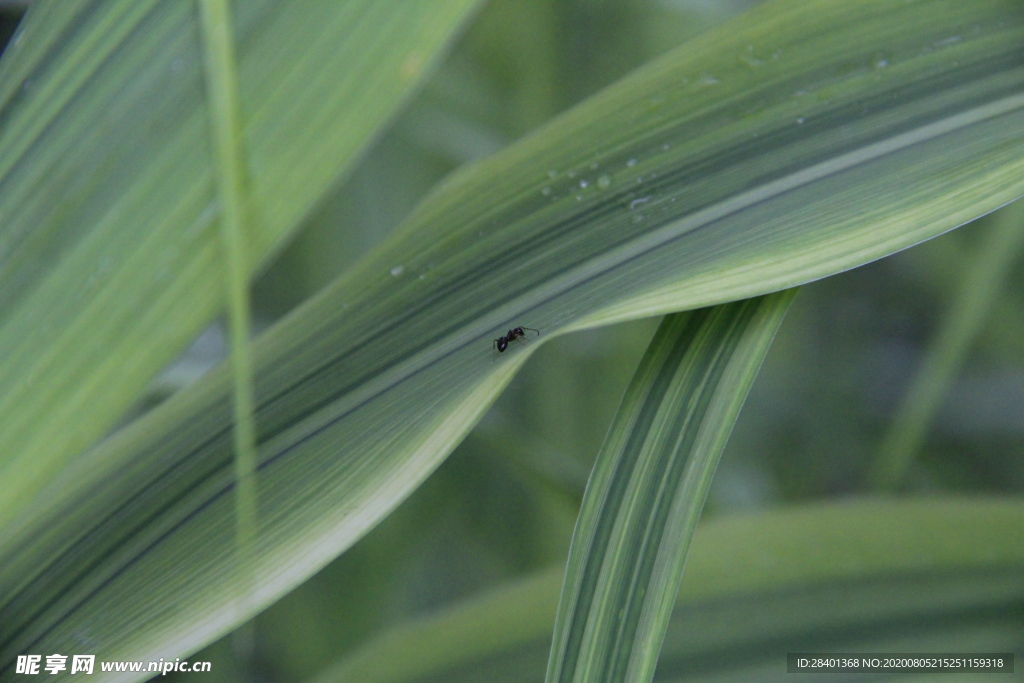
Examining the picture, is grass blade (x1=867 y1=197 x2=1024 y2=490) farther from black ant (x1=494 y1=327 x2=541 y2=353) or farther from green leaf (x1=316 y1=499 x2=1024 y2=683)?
black ant (x1=494 y1=327 x2=541 y2=353)

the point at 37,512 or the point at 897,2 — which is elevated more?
the point at 897,2

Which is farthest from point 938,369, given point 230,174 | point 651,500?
point 230,174

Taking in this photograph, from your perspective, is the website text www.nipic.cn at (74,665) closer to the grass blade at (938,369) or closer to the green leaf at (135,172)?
the green leaf at (135,172)

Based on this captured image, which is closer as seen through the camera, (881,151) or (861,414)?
(881,151)

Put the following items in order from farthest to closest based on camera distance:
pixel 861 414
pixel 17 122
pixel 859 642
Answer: pixel 861 414 < pixel 859 642 < pixel 17 122

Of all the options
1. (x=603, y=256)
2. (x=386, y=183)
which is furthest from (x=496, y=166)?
(x=386, y=183)

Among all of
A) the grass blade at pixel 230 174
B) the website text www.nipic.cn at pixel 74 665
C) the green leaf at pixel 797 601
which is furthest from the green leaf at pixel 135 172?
the green leaf at pixel 797 601

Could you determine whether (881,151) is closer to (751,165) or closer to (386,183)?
(751,165)

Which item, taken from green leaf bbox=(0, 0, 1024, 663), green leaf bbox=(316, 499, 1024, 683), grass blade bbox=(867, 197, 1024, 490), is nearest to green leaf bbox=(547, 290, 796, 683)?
green leaf bbox=(0, 0, 1024, 663)
